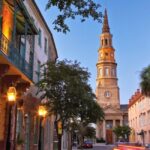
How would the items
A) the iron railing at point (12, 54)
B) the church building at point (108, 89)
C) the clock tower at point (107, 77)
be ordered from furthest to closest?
the clock tower at point (107, 77), the church building at point (108, 89), the iron railing at point (12, 54)

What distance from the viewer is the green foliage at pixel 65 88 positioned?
24953 millimetres

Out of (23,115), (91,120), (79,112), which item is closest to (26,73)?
(23,115)

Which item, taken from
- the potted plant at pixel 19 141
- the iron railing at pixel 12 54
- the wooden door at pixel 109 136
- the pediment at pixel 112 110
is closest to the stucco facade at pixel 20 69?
the iron railing at pixel 12 54

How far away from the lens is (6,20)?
16891mm

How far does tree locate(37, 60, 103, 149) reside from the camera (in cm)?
2495

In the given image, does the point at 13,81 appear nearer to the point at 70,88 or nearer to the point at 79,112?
the point at 70,88

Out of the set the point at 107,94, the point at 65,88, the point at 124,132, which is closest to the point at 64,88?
the point at 65,88

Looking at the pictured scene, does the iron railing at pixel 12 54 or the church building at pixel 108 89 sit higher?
the church building at pixel 108 89

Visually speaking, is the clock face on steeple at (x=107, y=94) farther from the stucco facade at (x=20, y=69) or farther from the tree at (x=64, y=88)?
the tree at (x=64, y=88)

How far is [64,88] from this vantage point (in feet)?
83.6

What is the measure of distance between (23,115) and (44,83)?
367cm

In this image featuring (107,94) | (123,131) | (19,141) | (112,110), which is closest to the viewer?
(19,141)

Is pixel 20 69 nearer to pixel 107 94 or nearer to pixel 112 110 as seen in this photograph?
pixel 107 94

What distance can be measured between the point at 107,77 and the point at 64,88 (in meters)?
103
